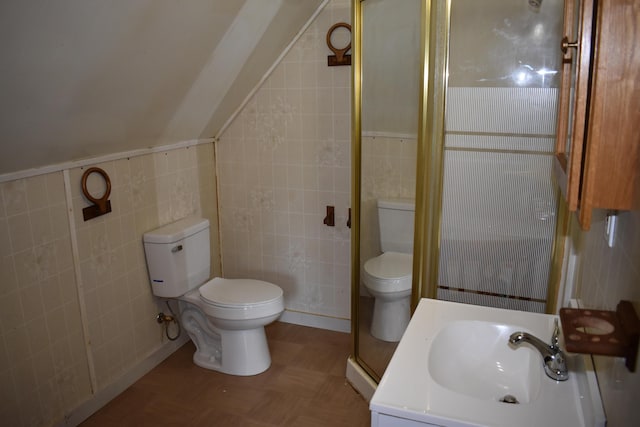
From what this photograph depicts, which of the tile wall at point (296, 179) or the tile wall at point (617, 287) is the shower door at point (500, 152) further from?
the tile wall at point (296, 179)

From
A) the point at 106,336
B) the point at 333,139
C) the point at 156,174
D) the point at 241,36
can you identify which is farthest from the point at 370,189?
the point at 106,336

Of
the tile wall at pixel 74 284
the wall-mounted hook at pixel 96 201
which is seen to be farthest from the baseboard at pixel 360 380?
the wall-mounted hook at pixel 96 201

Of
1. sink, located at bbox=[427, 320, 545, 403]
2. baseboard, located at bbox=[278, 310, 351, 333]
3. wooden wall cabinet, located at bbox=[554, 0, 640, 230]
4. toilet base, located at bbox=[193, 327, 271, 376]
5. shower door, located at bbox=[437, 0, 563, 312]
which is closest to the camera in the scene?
wooden wall cabinet, located at bbox=[554, 0, 640, 230]

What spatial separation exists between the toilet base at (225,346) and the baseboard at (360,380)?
49 cm

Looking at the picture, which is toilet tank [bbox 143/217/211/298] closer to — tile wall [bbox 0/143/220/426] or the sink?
tile wall [bbox 0/143/220/426]

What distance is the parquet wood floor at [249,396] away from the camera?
101 inches

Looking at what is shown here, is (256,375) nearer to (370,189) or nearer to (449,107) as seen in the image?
(370,189)

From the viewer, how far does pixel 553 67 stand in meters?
1.82

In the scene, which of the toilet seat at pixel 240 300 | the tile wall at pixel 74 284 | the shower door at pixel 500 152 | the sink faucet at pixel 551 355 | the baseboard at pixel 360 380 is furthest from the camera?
the toilet seat at pixel 240 300

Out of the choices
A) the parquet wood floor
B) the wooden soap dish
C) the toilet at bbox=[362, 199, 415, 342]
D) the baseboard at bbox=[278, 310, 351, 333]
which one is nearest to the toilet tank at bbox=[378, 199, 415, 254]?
the toilet at bbox=[362, 199, 415, 342]

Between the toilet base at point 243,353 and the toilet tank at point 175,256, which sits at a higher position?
the toilet tank at point 175,256

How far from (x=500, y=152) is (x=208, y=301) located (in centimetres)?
174

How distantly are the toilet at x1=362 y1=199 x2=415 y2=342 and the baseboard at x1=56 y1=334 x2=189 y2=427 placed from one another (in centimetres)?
128

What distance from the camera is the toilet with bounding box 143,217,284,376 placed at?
2881 millimetres
